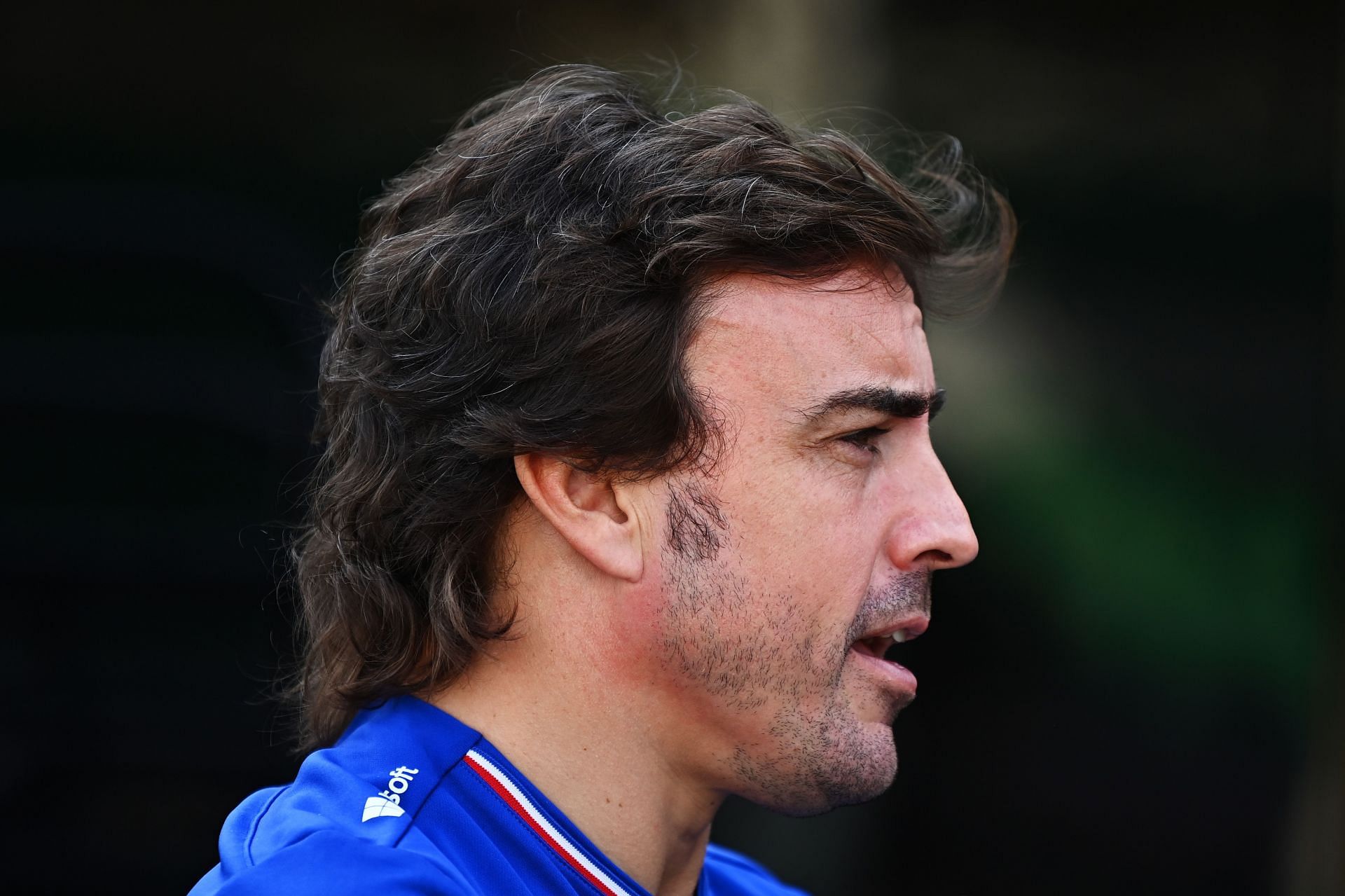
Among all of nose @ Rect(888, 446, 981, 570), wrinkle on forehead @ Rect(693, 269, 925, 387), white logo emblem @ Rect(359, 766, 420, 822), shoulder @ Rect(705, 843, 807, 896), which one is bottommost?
shoulder @ Rect(705, 843, 807, 896)

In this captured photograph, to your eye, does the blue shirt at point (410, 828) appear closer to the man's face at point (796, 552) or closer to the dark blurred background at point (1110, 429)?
the man's face at point (796, 552)

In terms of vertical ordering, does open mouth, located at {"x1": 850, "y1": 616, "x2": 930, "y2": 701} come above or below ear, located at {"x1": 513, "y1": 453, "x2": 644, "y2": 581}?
below

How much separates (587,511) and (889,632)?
486 millimetres

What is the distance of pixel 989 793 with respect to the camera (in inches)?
149

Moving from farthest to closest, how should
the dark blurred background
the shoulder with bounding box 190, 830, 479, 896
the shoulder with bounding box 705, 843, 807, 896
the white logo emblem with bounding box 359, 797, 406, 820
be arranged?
1. the dark blurred background
2. the shoulder with bounding box 705, 843, 807, 896
3. the white logo emblem with bounding box 359, 797, 406, 820
4. the shoulder with bounding box 190, 830, 479, 896

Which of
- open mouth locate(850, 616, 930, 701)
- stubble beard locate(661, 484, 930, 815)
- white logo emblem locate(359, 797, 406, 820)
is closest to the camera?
white logo emblem locate(359, 797, 406, 820)

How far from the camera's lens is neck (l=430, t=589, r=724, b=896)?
1.79 metres

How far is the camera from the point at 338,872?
143 cm

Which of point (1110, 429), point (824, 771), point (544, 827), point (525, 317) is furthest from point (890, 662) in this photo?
point (1110, 429)

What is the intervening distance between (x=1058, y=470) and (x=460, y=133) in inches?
86.6

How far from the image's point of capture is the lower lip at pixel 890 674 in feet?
6.24

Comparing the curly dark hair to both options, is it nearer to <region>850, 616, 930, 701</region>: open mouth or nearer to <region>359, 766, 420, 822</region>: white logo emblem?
<region>359, 766, 420, 822</region>: white logo emblem

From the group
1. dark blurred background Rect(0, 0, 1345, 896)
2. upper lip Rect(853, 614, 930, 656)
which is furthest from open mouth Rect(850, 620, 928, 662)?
dark blurred background Rect(0, 0, 1345, 896)

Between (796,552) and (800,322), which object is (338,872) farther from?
(800,322)
